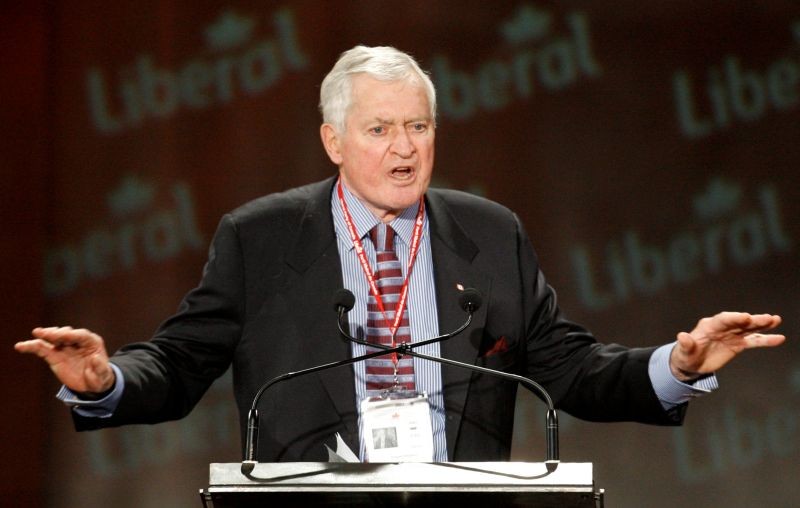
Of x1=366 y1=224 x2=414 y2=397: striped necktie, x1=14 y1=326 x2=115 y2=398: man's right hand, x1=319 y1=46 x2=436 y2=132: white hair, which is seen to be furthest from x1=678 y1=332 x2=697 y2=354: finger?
x1=14 y1=326 x2=115 y2=398: man's right hand

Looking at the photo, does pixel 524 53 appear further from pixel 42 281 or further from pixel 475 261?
pixel 42 281

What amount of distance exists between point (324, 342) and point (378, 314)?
0.15 metres

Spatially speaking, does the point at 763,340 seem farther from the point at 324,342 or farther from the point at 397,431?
the point at 324,342

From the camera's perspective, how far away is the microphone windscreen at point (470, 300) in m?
2.29

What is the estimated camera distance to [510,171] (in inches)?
174

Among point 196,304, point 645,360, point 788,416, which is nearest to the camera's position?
point 645,360

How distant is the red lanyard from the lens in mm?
2652

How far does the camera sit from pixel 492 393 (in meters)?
2.65

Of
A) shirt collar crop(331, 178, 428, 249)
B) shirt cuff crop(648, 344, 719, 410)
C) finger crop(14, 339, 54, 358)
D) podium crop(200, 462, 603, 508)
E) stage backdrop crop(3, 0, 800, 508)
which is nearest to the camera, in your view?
podium crop(200, 462, 603, 508)

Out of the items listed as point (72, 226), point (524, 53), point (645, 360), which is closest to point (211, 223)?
point (72, 226)

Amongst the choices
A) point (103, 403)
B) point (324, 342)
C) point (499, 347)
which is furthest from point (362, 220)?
point (103, 403)

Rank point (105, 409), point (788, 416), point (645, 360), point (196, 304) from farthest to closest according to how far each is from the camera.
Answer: point (788, 416), point (196, 304), point (645, 360), point (105, 409)

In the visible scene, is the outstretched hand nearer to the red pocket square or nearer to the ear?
the red pocket square

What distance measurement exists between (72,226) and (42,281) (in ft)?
0.83
